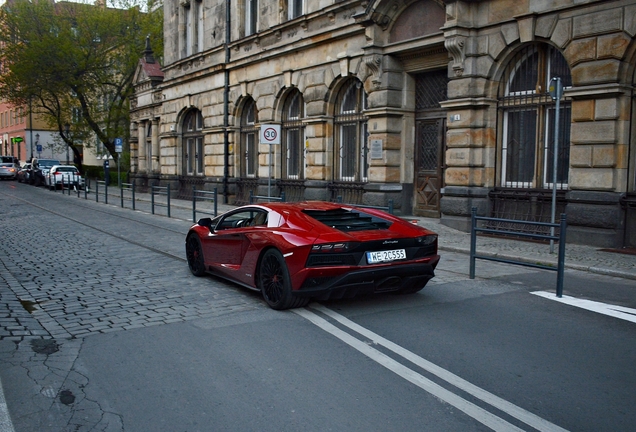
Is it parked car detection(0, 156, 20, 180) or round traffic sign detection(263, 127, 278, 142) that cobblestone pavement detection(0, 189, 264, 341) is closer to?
round traffic sign detection(263, 127, 278, 142)

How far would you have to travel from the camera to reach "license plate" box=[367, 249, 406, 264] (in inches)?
290

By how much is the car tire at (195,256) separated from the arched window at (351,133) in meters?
10.9

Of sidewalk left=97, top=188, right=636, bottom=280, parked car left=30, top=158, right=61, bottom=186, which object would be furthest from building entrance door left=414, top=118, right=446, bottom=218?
parked car left=30, top=158, right=61, bottom=186

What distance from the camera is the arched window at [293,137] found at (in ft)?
78.3

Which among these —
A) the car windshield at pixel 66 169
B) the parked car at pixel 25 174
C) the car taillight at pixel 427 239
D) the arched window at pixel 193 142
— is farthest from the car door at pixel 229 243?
the parked car at pixel 25 174

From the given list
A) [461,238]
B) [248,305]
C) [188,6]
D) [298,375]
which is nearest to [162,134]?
[188,6]

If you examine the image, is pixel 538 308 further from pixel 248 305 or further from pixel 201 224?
pixel 201 224

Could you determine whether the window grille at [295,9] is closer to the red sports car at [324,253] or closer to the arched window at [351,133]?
the arched window at [351,133]

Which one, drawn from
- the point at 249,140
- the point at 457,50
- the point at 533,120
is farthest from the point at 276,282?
the point at 249,140

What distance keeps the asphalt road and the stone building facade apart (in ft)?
15.2

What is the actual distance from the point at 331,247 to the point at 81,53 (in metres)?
41.0

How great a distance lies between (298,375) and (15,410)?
2.09 metres

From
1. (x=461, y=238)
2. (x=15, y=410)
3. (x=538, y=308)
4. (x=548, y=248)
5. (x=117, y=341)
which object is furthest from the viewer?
(x=461, y=238)

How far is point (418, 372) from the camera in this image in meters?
5.36
